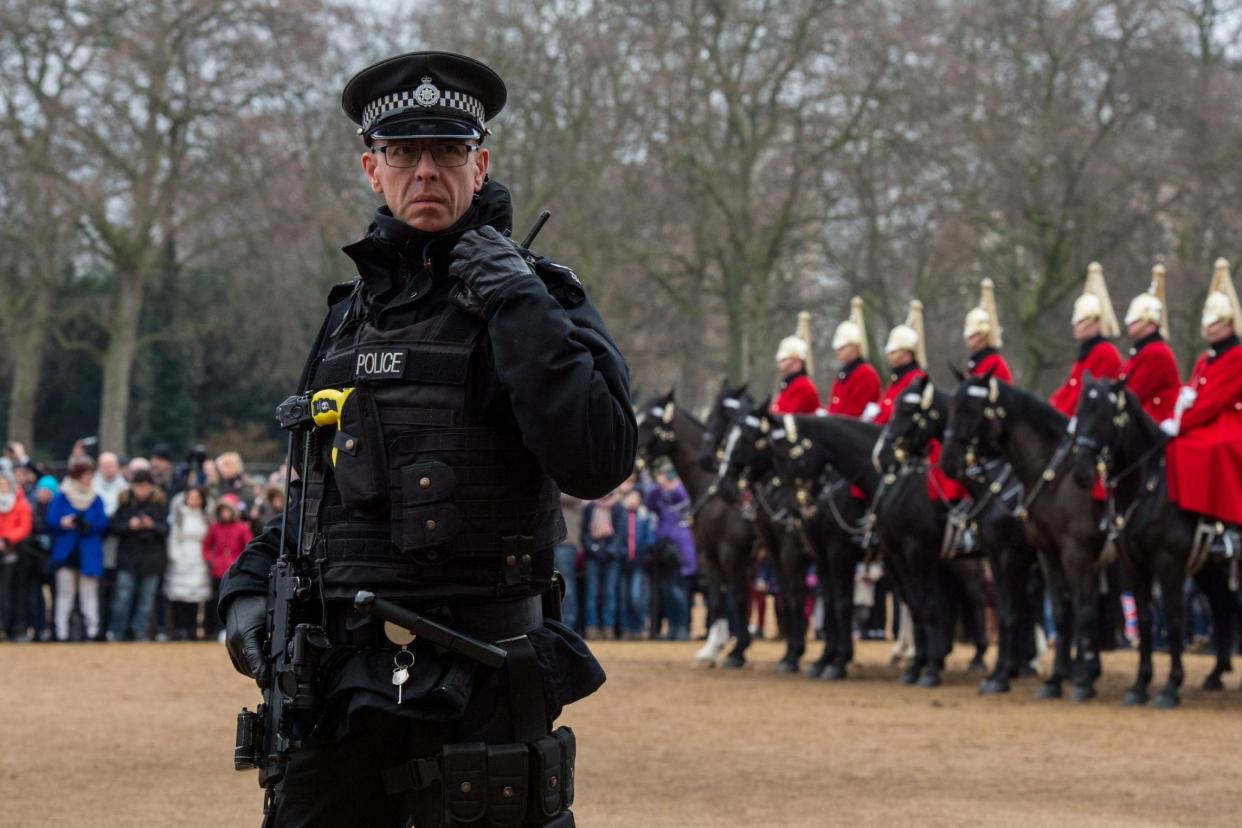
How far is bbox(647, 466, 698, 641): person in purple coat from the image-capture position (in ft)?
74.5

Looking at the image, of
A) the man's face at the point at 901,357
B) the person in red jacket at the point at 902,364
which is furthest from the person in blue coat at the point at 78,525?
the man's face at the point at 901,357

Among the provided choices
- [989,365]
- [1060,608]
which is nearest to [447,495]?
[1060,608]

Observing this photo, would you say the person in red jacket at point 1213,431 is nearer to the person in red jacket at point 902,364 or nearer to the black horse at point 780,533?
the person in red jacket at point 902,364

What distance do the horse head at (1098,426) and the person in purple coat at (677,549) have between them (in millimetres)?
9151

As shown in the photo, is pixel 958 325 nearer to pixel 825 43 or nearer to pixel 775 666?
pixel 825 43

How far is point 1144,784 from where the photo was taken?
31.7ft

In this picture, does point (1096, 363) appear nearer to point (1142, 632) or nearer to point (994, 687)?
point (1142, 632)

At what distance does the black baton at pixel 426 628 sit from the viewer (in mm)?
3711

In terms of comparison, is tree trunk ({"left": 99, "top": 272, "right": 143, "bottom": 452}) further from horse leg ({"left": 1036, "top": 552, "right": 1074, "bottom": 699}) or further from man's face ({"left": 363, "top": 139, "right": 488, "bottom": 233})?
man's face ({"left": 363, "top": 139, "right": 488, "bottom": 233})

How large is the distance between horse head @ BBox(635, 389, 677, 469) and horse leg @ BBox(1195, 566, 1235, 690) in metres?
5.09

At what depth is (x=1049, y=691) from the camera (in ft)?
46.9

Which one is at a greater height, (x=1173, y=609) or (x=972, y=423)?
(x=972, y=423)

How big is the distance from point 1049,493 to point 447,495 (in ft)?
36.4

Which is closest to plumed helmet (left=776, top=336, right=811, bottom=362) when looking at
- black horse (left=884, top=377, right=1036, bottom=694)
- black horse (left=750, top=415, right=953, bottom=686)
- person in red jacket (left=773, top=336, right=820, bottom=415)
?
person in red jacket (left=773, top=336, right=820, bottom=415)
